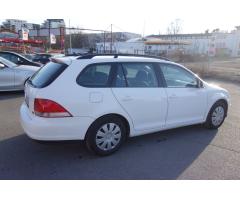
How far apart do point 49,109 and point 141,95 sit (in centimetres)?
148

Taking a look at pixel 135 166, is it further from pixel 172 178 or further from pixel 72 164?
pixel 72 164

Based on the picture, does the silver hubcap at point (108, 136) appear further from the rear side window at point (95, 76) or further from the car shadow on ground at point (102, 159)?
the rear side window at point (95, 76)

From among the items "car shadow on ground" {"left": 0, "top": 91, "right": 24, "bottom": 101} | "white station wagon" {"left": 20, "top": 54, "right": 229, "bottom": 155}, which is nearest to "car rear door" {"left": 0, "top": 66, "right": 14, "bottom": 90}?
"car shadow on ground" {"left": 0, "top": 91, "right": 24, "bottom": 101}

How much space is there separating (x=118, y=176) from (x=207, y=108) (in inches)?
103

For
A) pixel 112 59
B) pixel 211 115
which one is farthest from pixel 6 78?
pixel 211 115

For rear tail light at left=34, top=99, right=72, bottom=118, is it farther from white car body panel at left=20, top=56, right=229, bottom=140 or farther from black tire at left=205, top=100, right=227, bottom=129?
black tire at left=205, top=100, right=227, bottom=129

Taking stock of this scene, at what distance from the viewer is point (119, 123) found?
3.80 m

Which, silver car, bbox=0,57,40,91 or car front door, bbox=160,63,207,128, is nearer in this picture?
car front door, bbox=160,63,207,128

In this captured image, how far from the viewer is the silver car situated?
8.05 meters

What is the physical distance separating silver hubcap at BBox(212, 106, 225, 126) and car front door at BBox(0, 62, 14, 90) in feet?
21.8

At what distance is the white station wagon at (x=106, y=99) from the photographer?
10.9 feet

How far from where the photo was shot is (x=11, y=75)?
815 centimetres

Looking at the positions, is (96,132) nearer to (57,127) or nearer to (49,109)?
(57,127)

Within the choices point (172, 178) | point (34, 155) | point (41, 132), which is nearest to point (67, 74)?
point (41, 132)
